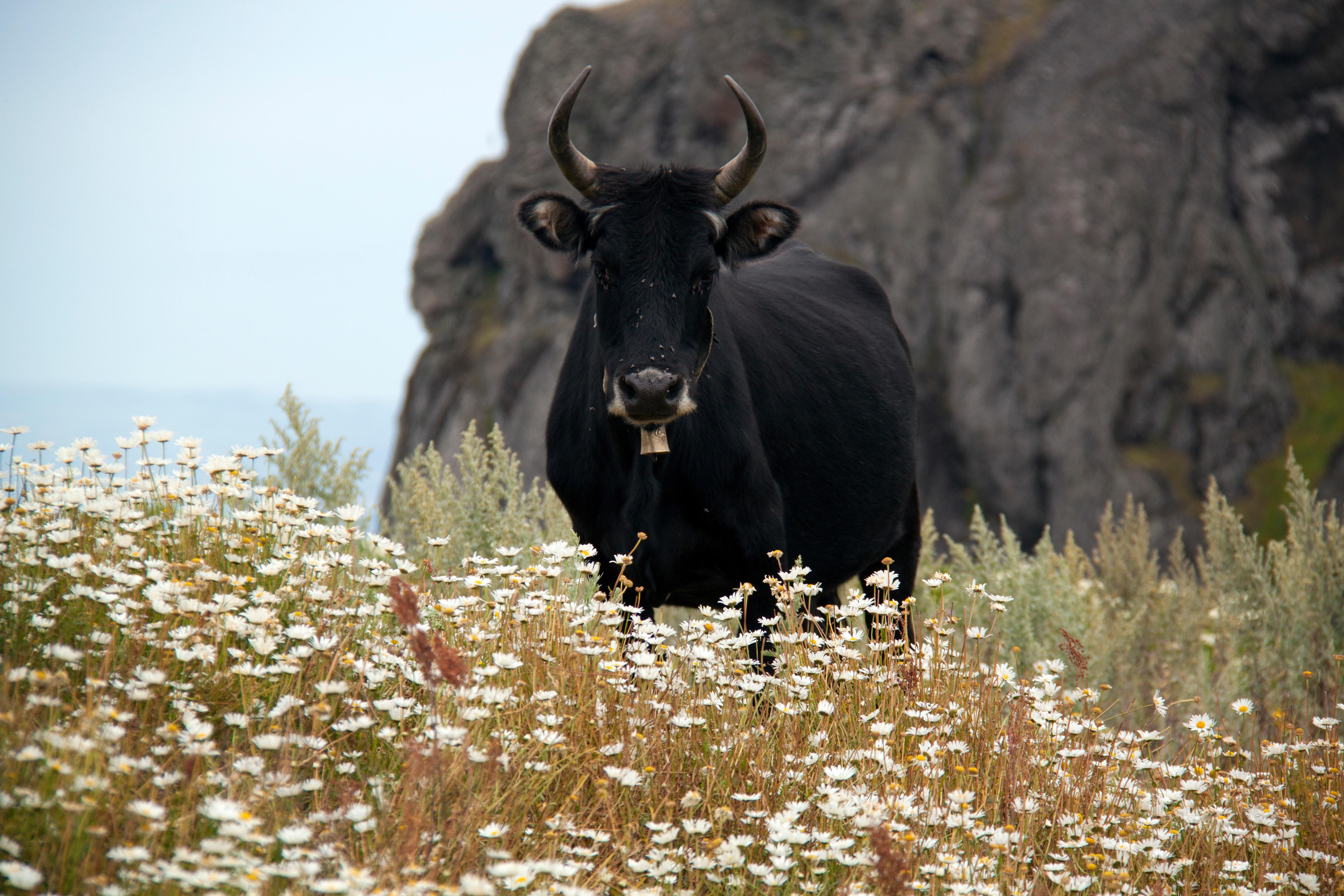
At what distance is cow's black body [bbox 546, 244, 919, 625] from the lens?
5.22 metres

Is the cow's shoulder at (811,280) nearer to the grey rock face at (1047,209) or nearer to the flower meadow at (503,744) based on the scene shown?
the flower meadow at (503,744)

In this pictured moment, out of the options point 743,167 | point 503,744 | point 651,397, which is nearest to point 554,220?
point 743,167

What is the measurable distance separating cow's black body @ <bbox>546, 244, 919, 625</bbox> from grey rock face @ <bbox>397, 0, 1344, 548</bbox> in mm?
23355

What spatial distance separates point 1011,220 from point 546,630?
112 feet

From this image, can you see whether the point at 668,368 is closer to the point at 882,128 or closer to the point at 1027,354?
the point at 1027,354

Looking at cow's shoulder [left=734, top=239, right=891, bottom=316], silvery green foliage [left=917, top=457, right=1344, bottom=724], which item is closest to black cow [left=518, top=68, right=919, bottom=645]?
cow's shoulder [left=734, top=239, right=891, bottom=316]

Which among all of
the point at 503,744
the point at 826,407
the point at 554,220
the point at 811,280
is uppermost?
the point at 811,280

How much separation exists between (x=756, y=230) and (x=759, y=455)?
48.2 inches

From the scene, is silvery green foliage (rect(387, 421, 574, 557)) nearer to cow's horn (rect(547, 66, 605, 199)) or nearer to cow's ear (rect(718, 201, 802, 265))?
cow's horn (rect(547, 66, 605, 199))

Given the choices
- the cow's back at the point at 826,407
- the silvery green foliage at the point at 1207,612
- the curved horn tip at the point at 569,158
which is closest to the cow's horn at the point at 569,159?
the curved horn tip at the point at 569,158

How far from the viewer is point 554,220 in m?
5.57

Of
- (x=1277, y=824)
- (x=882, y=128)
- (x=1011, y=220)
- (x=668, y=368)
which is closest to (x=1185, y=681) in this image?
(x=1277, y=824)

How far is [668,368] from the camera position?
4.76 meters

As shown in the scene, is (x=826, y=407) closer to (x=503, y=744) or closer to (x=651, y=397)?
(x=651, y=397)
